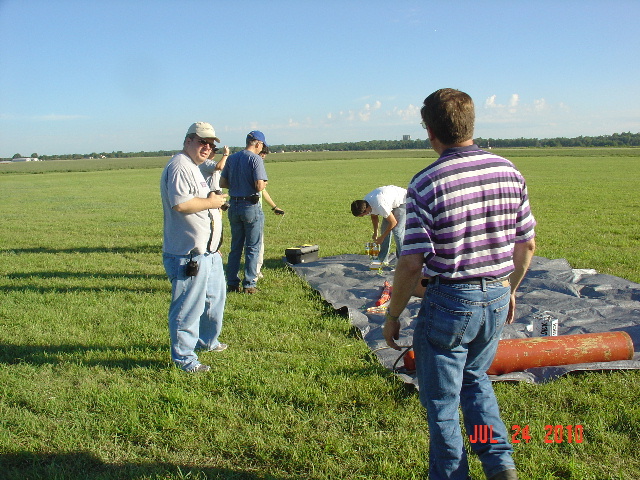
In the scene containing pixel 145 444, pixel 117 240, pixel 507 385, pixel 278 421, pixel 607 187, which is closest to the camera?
pixel 145 444

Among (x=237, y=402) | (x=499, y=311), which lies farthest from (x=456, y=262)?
(x=237, y=402)

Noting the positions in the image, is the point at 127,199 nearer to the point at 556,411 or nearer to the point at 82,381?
the point at 82,381

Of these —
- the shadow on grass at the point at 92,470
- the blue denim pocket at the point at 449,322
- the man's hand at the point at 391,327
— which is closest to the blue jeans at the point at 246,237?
the shadow on grass at the point at 92,470

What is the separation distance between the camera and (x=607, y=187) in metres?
25.6

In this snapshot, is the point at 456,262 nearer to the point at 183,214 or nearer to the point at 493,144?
the point at 183,214

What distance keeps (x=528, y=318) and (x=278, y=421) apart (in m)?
3.47

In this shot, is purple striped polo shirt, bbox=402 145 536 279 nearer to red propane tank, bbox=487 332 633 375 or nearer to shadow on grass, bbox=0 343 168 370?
red propane tank, bbox=487 332 633 375

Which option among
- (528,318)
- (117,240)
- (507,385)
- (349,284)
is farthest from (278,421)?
(117,240)

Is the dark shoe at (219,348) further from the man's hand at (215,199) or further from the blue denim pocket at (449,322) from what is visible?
the blue denim pocket at (449,322)

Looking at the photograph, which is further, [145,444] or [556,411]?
[556,411]

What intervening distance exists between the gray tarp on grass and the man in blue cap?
41.6 inches

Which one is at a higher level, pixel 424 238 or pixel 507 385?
pixel 424 238

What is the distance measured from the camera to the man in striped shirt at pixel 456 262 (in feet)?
8.37

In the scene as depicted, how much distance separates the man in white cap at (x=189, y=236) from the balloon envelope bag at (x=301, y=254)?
15.0 ft
